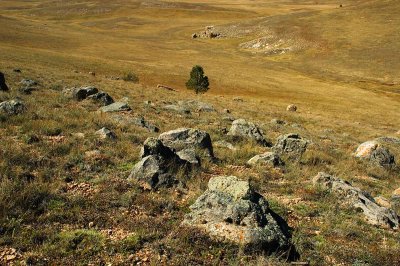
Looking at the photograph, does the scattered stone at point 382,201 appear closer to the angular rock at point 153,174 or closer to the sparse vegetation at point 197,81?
the angular rock at point 153,174

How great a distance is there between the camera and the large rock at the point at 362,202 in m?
9.11

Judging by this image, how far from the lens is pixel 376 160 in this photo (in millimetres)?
16219

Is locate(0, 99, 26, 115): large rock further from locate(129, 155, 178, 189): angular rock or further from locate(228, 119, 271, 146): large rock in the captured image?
locate(228, 119, 271, 146): large rock

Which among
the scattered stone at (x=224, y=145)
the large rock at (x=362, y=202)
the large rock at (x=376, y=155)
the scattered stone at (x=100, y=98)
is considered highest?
the scattered stone at (x=100, y=98)

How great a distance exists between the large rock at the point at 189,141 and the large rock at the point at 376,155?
8265 mm

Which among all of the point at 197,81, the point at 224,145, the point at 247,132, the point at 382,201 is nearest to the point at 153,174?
the point at 224,145

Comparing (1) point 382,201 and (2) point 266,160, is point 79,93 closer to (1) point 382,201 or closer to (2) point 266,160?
(2) point 266,160

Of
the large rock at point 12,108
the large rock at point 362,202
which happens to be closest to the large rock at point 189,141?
the large rock at point 362,202

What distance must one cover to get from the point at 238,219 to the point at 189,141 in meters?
5.65

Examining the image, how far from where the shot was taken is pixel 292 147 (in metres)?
15.0

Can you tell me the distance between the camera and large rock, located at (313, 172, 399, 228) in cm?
911

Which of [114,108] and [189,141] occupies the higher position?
[189,141]

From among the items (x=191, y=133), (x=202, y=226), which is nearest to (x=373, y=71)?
(x=191, y=133)

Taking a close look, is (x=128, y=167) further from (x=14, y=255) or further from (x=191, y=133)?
(x=14, y=255)
